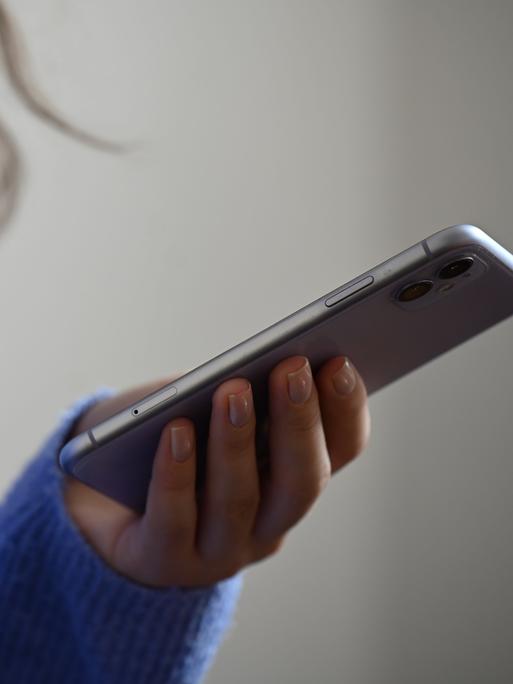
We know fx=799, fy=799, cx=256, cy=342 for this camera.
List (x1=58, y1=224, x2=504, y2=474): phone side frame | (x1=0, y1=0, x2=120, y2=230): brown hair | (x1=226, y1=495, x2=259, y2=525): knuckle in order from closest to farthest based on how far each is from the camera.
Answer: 1. (x1=58, y1=224, x2=504, y2=474): phone side frame
2. (x1=226, y1=495, x2=259, y2=525): knuckle
3. (x1=0, y1=0, x2=120, y2=230): brown hair

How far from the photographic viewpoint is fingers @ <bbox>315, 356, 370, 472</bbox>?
0.46m

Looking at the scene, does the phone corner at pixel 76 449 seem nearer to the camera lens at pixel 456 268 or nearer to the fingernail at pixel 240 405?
the fingernail at pixel 240 405

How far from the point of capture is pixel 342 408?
1.58ft

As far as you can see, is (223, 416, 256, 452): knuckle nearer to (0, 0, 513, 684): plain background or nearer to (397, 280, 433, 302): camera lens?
(397, 280, 433, 302): camera lens

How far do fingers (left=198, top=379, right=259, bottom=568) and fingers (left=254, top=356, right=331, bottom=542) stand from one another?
1 centimetres

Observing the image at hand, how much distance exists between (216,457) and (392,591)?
2.51 ft

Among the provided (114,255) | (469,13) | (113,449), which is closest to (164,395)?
(113,449)

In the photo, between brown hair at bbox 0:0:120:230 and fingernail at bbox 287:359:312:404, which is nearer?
fingernail at bbox 287:359:312:404

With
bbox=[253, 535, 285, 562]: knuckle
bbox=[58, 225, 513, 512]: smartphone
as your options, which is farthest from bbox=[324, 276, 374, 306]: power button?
bbox=[253, 535, 285, 562]: knuckle

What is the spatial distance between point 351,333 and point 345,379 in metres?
0.04

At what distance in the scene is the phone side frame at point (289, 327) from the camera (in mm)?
374

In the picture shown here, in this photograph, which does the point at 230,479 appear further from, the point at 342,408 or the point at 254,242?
the point at 254,242

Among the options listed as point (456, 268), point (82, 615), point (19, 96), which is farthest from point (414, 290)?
point (19, 96)

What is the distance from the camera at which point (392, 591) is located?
1135 mm
